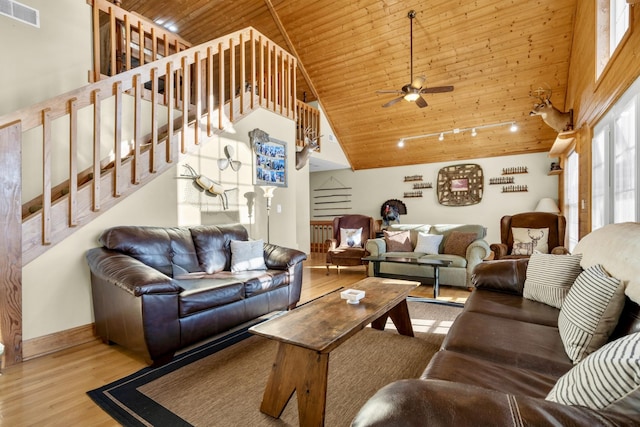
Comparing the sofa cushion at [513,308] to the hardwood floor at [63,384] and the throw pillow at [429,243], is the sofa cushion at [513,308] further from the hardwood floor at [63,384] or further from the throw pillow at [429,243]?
the throw pillow at [429,243]

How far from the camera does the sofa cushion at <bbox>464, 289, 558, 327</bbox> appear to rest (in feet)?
5.97

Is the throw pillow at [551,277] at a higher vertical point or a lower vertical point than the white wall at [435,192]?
lower

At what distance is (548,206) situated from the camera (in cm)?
563

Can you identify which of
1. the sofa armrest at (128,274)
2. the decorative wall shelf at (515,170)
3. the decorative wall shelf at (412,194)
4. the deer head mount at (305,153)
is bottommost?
the sofa armrest at (128,274)

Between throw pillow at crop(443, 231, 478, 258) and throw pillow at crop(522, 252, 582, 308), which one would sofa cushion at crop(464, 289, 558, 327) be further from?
throw pillow at crop(443, 231, 478, 258)

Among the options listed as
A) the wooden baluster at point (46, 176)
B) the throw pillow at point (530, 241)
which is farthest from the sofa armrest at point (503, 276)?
the wooden baluster at point (46, 176)

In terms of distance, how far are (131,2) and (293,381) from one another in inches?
253

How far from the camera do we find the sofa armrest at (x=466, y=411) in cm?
58

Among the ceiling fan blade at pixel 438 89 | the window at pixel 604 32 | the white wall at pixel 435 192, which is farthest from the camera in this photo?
the white wall at pixel 435 192

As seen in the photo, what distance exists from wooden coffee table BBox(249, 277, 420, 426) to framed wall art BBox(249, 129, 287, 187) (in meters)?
2.81

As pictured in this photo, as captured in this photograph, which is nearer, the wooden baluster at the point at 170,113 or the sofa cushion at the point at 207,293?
the sofa cushion at the point at 207,293

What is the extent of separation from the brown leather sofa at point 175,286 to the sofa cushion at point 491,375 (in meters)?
1.73

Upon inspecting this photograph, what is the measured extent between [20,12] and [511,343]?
178 inches

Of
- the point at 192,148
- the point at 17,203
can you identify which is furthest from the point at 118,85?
the point at 17,203
